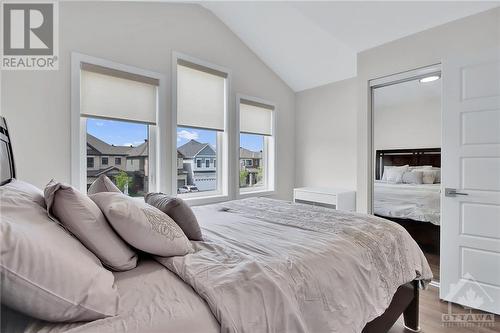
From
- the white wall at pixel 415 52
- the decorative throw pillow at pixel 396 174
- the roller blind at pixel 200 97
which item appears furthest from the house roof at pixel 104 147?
the decorative throw pillow at pixel 396 174

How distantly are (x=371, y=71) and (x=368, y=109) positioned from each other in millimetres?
426

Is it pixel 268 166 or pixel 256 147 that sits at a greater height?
pixel 256 147

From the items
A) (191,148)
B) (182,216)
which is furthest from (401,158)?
(182,216)

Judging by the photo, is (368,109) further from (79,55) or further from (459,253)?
(79,55)

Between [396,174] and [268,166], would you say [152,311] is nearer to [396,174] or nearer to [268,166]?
[396,174]

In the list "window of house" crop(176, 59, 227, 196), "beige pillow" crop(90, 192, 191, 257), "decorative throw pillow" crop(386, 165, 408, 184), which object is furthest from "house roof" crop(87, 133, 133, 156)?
"decorative throw pillow" crop(386, 165, 408, 184)

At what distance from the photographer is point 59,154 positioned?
2.30 metres

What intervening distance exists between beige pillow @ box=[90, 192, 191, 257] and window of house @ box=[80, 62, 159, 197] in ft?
5.78

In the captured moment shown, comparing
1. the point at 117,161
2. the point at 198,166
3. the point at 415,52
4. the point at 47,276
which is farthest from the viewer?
the point at 198,166

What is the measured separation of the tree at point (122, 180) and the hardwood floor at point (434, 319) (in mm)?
2751

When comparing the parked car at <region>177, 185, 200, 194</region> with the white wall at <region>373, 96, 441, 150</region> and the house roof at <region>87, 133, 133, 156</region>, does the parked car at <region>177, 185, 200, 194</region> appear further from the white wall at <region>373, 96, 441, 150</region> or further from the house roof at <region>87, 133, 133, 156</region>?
the white wall at <region>373, 96, 441, 150</region>

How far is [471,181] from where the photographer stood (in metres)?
2.18

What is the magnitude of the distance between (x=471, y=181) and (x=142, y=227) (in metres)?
2.57

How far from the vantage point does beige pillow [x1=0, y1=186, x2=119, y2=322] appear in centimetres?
63
